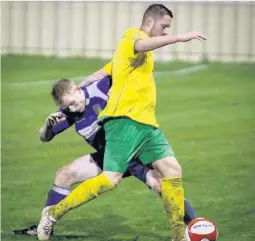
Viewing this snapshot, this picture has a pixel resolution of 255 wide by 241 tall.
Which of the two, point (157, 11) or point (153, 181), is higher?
point (157, 11)

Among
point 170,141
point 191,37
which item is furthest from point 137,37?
point 170,141

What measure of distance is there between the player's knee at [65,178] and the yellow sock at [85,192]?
0.25m

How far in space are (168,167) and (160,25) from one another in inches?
34.4

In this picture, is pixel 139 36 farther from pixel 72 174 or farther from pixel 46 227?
pixel 46 227

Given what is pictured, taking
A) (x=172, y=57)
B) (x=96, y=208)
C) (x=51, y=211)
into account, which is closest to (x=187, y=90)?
(x=172, y=57)

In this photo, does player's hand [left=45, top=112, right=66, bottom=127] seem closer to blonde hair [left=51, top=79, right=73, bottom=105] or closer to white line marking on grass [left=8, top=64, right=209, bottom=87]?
blonde hair [left=51, top=79, right=73, bottom=105]

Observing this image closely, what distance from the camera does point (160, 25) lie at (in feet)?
24.8

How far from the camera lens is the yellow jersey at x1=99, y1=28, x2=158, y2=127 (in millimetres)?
7566

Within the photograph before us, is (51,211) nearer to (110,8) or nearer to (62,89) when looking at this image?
(62,89)

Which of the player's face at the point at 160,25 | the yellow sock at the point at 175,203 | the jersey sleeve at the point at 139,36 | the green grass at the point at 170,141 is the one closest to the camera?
the jersey sleeve at the point at 139,36

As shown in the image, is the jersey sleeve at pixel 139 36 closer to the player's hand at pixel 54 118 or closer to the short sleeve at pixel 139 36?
the short sleeve at pixel 139 36

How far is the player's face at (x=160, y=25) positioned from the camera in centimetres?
755

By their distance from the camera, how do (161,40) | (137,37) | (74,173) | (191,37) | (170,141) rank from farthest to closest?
(170,141)
(74,173)
(137,37)
(161,40)
(191,37)

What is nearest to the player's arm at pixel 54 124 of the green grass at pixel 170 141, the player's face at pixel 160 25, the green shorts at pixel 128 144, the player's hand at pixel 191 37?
the green shorts at pixel 128 144
